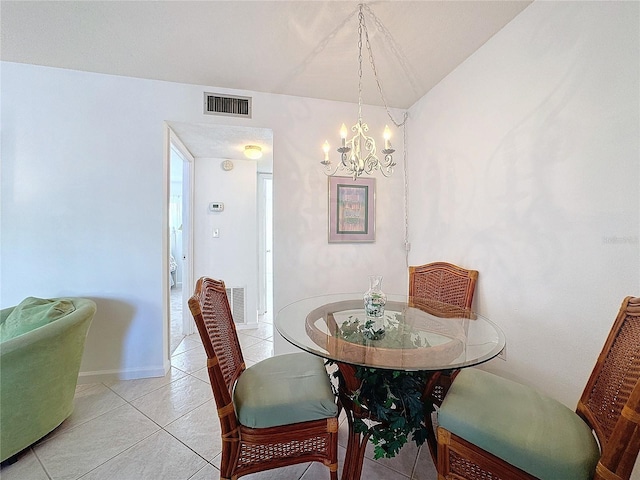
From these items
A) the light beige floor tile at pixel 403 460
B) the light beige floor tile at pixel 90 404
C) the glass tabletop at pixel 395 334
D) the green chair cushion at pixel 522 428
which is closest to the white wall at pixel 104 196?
the light beige floor tile at pixel 90 404

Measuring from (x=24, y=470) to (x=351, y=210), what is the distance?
273 centimetres

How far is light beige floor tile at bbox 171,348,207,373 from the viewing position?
2488 millimetres

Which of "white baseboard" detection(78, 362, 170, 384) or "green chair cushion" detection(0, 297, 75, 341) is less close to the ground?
"green chair cushion" detection(0, 297, 75, 341)

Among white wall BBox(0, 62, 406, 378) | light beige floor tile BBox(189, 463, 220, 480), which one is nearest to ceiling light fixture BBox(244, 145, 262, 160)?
white wall BBox(0, 62, 406, 378)

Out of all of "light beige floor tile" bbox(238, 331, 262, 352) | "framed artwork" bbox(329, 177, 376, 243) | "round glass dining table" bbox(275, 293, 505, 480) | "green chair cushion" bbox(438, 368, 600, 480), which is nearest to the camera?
"green chair cushion" bbox(438, 368, 600, 480)

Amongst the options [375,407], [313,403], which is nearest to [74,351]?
[313,403]

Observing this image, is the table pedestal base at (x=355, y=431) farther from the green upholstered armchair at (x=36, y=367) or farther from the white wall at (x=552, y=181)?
the green upholstered armchair at (x=36, y=367)

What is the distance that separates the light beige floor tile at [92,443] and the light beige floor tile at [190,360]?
2.08 ft

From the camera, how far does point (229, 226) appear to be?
346cm

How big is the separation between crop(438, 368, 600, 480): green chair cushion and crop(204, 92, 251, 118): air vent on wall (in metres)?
2.63

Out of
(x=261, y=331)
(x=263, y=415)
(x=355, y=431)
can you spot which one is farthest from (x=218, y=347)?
(x=261, y=331)

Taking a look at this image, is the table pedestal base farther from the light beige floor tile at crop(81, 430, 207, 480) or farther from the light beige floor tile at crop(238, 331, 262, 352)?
the light beige floor tile at crop(238, 331, 262, 352)

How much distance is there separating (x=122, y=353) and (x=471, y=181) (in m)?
3.19

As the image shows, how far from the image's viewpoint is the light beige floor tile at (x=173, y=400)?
1817mm
